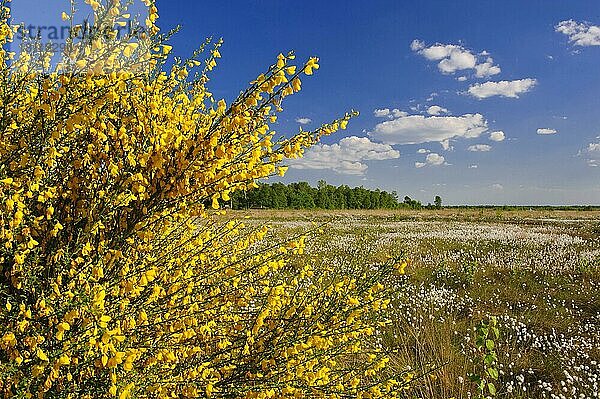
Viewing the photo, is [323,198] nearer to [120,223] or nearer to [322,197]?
[322,197]

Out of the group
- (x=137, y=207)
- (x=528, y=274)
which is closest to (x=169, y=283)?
(x=137, y=207)

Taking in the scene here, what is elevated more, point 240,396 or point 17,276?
point 17,276

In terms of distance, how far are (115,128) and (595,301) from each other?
29.9ft

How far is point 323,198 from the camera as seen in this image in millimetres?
92812

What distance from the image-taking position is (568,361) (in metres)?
5.59

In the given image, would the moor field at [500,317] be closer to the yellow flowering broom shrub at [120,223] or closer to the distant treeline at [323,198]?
the yellow flowering broom shrub at [120,223]

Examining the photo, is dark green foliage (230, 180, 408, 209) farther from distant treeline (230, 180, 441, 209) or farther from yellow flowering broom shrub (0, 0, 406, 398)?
yellow flowering broom shrub (0, 0, 406, 398)

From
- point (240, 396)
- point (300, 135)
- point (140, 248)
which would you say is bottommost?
point (240, 396)

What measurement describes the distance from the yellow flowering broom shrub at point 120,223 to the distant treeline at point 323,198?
6729 cm

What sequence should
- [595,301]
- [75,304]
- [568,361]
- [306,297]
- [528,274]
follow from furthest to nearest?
[528,274] < [595,301] < [568,361] < [306,297] < [75,304]

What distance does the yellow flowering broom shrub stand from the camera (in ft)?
7.09

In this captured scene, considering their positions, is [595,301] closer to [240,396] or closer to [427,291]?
[427,291]

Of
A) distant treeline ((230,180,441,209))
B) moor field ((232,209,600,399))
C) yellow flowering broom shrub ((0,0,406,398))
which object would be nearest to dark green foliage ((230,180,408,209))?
distant treeline ((230,180,441,209))

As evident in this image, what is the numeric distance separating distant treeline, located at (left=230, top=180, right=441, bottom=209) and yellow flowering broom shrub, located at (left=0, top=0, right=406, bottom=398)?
6729 centimetres
